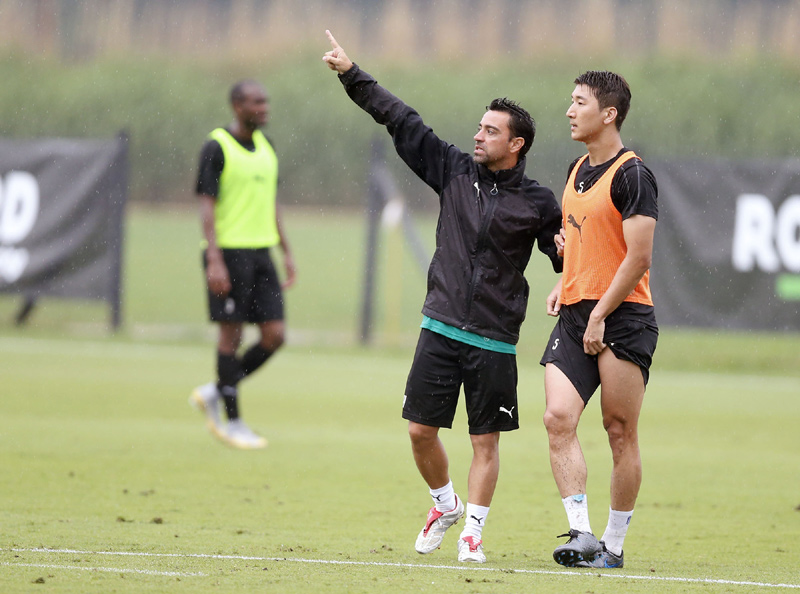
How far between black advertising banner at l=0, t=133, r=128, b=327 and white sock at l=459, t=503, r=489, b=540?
10.9 metres

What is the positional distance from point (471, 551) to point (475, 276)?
50.0 inches

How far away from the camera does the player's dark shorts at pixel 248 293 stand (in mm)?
9742

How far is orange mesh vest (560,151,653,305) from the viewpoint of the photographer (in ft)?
19.3

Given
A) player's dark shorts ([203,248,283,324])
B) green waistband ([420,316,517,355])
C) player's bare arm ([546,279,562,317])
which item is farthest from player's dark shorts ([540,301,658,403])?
player's dark shorts ([203,248,283,324])

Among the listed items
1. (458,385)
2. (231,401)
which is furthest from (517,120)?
(231,401)

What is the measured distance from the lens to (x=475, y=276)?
20.4 feet

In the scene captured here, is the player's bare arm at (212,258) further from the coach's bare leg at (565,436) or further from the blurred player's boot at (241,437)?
the coach's bare leg at (565,436)

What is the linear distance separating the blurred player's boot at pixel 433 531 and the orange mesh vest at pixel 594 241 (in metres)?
1.21

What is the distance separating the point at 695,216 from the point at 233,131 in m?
6.76

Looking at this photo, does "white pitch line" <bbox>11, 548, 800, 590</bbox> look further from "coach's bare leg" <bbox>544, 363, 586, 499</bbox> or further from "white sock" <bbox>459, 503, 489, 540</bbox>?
"coach's bare leg" <bbox>544, 363, 586, 499</bbox>

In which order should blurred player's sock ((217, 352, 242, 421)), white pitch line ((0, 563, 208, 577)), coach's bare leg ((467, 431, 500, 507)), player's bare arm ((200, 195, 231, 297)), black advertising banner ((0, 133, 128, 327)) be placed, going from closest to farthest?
white pitch line ((0, 563, 208, 577))
coach's bare leg ((467, 431, 500, 507))
player's bare arm ((200, 195, 231, 297))
blurred player's sock ((217, 352, 242, 421))
black advertising banner ((0, 133, 128, 327))

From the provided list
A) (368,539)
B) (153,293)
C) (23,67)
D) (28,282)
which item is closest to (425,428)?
(368,539)

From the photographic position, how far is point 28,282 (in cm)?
1627

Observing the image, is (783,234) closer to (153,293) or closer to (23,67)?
(153,293)
